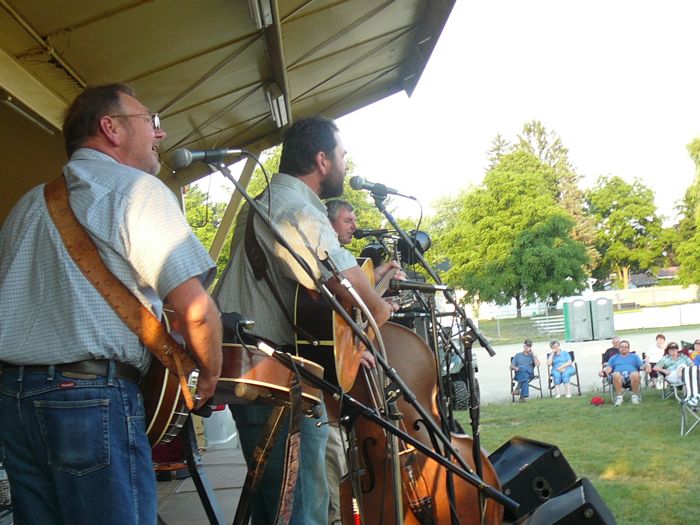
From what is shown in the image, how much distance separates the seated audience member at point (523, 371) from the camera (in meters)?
14.6

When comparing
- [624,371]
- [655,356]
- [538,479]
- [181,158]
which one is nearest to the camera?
[181,158]

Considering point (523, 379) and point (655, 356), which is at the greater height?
point (655, 356)

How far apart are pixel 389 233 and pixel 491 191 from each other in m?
38.4

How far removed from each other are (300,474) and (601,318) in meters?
26.9

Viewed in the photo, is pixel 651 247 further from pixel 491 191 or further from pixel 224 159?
pixel 224 159

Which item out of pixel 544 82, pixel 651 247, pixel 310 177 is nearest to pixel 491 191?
pixel 651 247

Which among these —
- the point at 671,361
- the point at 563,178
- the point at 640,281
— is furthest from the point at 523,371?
the point at 640,281

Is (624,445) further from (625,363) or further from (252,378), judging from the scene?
(252,378)

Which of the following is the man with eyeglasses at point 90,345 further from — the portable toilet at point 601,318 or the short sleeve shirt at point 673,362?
the portable toilet at point 601,318

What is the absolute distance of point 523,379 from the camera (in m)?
14.6

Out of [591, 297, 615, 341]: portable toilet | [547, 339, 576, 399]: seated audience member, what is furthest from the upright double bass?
[591, 297, 615, 341]: portable toilet

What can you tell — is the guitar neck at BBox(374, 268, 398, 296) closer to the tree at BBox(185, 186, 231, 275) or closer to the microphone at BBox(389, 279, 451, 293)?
the microphone at BBox(389, 279, 451, 293)

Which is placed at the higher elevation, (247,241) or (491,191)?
(491,191)

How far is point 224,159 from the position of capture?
8.75 ft
